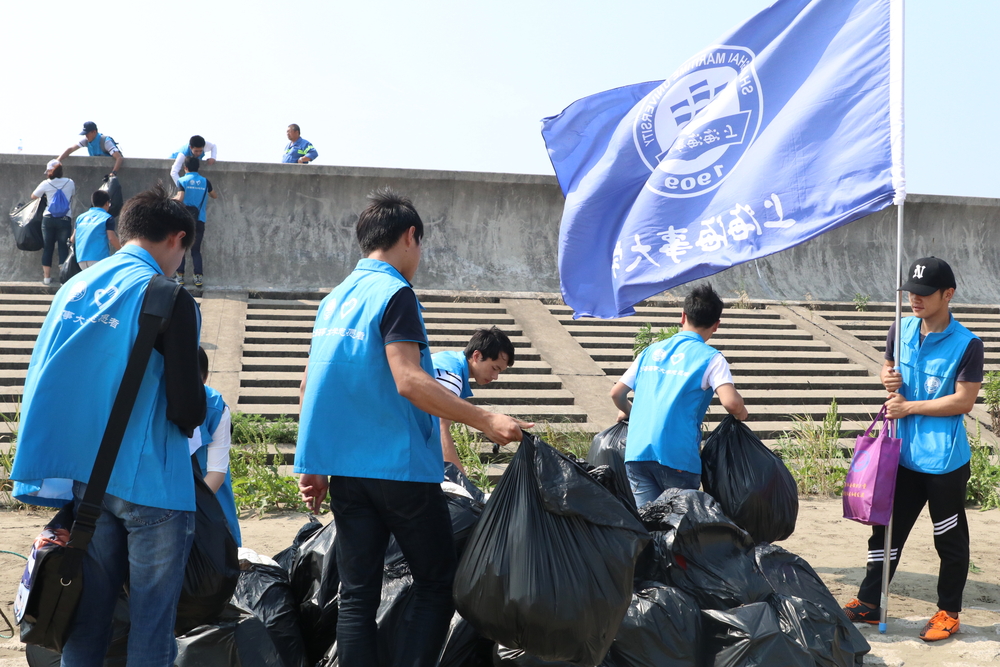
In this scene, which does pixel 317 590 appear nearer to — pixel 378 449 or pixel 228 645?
pixel 228 645

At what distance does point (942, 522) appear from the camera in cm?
414

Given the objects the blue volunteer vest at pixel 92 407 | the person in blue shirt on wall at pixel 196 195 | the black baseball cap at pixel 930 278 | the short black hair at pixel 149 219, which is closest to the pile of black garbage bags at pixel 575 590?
the blue volunteer vest at pixel 92 407

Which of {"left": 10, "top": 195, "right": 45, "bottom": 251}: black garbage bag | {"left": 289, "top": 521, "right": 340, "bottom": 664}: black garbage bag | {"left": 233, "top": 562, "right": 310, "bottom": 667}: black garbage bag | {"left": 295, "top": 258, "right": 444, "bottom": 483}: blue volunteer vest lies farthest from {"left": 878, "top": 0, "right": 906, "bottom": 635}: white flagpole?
{"left": 10, "top": 195, "right": 45, "bottom": 251}: black garbage bag

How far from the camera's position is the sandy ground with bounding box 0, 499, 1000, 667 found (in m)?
3.89

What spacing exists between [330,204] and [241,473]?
566 centimetres

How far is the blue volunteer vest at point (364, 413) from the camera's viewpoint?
2.71 metres

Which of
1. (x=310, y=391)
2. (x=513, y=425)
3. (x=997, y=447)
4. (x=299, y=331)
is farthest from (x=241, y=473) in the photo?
(x=997, y=447)

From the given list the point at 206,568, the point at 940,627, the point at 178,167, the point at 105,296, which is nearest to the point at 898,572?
the point at 940,627

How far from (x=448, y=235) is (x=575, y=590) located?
9.39 metres

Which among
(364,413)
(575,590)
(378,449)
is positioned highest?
(364,413)

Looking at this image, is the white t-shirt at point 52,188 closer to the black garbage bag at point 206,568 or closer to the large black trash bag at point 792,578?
the black garbage bag at point 206,568

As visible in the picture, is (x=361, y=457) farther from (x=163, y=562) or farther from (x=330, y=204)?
(x=330, y=204)

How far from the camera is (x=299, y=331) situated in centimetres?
920

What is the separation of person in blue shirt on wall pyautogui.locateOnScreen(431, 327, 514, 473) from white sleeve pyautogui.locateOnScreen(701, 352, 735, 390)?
94 centimetres
